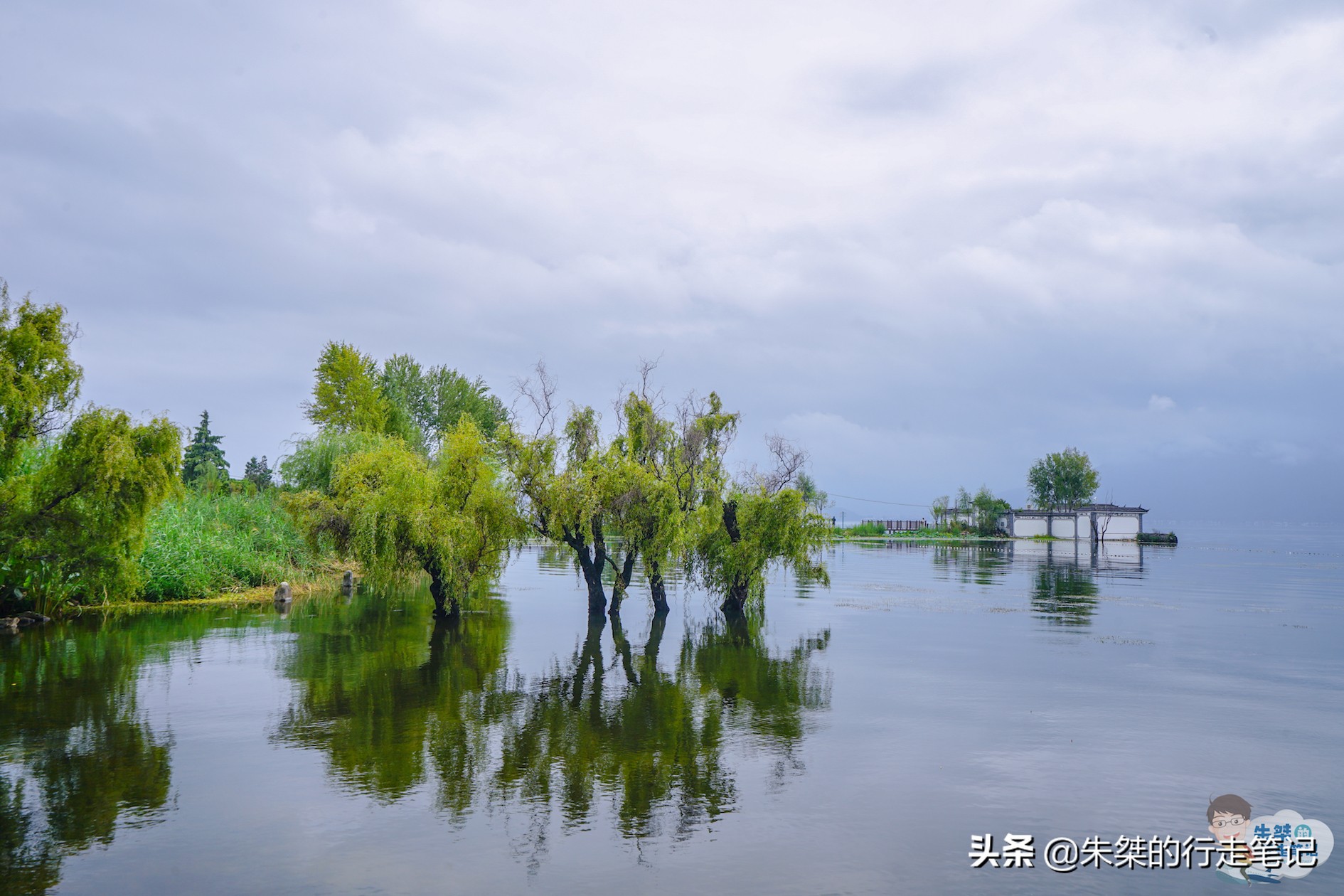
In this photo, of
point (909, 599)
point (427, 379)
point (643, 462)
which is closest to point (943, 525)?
point (427, 379)

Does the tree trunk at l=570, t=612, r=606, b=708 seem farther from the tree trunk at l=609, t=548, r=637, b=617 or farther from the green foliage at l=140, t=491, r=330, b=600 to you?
the green foliage at l=140, t=491, r=330, b=600

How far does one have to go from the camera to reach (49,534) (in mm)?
22562

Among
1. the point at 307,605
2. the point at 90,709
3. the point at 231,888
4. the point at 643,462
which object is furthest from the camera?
the point at 307,605

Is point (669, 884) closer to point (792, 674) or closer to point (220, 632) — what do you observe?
point (792, 674)

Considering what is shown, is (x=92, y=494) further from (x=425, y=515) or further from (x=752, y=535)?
(x=752, y=535)

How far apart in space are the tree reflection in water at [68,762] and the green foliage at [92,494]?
2835 millimetres

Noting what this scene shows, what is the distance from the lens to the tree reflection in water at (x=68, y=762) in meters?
10.2

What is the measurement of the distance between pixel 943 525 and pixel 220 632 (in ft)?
383

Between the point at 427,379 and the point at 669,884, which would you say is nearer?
the point at 669,884

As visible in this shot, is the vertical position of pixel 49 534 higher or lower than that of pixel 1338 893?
higher

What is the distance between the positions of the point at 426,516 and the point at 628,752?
648 inches

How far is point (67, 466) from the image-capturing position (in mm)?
22516

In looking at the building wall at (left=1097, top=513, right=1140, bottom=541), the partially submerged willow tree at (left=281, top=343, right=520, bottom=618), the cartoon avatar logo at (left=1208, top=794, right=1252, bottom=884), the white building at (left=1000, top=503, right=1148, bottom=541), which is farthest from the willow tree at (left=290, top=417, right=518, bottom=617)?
the building wall at (left=1097, top=513, right=1140, bottom=541)

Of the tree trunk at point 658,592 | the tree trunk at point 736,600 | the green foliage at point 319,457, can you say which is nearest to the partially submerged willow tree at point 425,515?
the tree trunk at point 658,592
